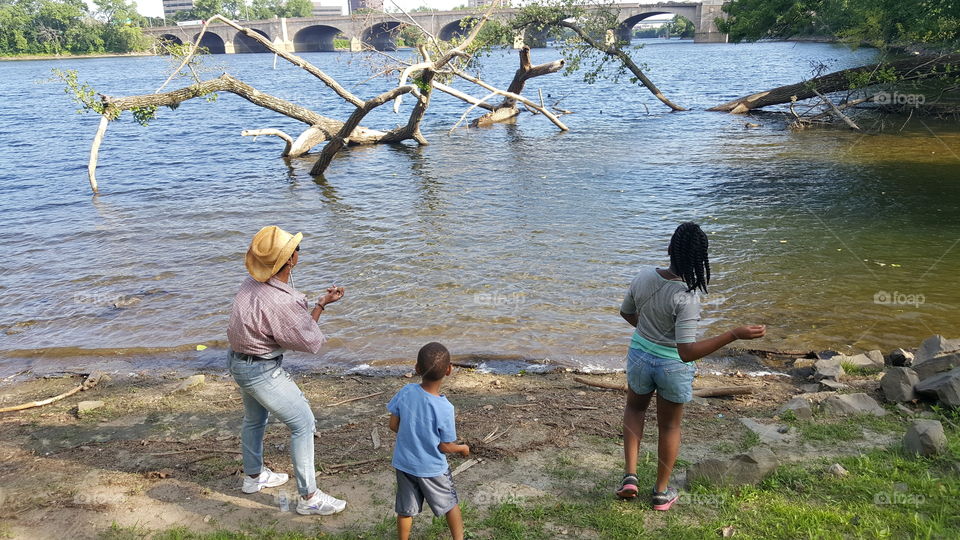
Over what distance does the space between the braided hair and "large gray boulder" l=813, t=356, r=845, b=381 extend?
368 centimetres

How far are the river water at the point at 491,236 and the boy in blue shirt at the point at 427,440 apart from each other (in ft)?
14.1

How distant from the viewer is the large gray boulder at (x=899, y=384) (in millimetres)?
6035

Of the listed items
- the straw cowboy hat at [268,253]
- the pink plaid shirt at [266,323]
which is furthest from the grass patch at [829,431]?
the straw cowboy hat at [268,253]

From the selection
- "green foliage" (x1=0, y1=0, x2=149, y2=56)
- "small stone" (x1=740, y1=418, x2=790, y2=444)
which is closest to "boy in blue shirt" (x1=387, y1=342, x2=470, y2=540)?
"small stone" (x1=740, y1=418, x2=790, y2=444)

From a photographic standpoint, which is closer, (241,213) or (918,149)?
(241,213)

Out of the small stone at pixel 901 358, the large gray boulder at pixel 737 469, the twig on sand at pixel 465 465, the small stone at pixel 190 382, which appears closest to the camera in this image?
the large gray boulder at pixel 737 469

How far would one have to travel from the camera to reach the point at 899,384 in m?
6.09

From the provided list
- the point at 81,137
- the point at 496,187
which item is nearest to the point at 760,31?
Answer: the point at 496,187

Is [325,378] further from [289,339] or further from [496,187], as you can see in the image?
[496,187]

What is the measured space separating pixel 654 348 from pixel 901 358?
4561mm

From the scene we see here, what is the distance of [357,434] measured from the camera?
230 inches

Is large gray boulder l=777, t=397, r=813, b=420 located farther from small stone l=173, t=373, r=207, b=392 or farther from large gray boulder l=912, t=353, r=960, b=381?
small stone l=173, t=373, r=207, b=392

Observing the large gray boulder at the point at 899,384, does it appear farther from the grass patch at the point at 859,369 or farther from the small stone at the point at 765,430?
the small stone at the point at 765,430

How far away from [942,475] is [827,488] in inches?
30.1
